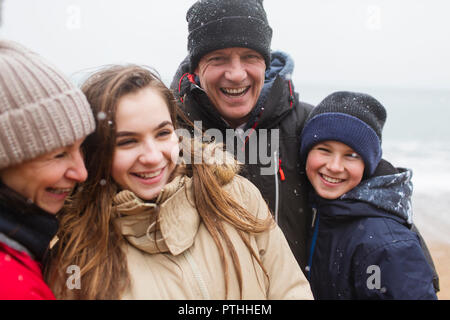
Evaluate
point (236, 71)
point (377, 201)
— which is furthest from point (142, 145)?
point (377, 201)

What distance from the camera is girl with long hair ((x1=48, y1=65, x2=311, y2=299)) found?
1698mm

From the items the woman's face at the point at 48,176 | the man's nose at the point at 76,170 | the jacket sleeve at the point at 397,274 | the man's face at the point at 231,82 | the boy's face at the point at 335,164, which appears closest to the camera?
the woman's face at the point at 48,176

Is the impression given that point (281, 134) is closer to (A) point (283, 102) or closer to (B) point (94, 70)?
(A) point (283, 102)

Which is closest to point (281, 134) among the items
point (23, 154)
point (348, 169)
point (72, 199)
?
point (348, 169)

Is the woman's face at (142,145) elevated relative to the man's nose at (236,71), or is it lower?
lower

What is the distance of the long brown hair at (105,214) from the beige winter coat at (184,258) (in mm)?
39

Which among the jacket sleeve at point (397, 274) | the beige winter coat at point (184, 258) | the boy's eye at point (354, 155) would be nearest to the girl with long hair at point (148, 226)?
the beige winter coat at point (184, 258)

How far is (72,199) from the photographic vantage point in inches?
74.9

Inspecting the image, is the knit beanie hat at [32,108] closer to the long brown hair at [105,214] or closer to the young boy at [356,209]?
the long brown hair at [105,214]

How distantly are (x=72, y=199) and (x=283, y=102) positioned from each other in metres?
1.62

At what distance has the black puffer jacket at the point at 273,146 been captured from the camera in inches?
102

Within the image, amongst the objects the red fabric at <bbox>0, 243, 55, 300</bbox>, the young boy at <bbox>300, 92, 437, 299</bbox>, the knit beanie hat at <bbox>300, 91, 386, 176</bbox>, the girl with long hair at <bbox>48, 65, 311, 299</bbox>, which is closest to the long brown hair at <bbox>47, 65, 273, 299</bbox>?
the girl with long hair at <bbox>48, 65, 311, 299</bbox>

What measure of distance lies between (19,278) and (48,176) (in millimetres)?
407
